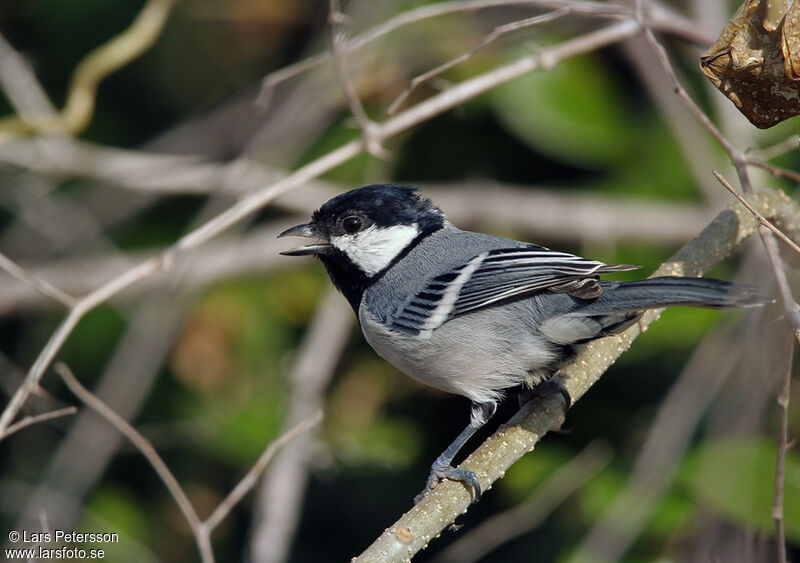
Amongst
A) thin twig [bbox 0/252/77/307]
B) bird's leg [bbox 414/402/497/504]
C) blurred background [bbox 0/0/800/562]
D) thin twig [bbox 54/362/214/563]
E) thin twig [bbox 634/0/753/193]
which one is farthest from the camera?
blurred background [bbox 0/0/800/562]

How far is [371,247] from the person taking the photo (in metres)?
2.87

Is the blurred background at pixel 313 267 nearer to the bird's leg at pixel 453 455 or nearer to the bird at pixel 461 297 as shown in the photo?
the bird's leg at pixel 453 455

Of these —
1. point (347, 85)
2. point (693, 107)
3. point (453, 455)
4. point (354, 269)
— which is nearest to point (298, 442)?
point (354, 269)

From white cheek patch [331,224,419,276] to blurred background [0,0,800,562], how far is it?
0.62 metres

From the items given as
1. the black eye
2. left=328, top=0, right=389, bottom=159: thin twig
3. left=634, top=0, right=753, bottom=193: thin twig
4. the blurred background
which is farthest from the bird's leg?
left=634, top=0, right=753, bottom=193: thin twig

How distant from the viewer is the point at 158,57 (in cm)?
461

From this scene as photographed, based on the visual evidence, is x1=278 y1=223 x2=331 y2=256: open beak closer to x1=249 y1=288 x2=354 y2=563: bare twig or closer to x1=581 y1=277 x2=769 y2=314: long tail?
x1=249 y1=288 x2=354 y2=563: bare twig

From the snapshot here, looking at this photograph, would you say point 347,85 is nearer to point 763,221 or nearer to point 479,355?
point 479,355

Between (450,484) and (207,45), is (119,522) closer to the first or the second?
(450,484)

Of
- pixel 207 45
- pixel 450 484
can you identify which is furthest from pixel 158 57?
pixel 450 484

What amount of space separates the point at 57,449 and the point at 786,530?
293 centimetres

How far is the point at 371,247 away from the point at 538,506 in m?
1.07

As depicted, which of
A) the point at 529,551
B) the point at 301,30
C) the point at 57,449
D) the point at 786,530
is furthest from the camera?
the point at 301,30

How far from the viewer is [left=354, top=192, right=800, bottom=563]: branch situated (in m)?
2.04
